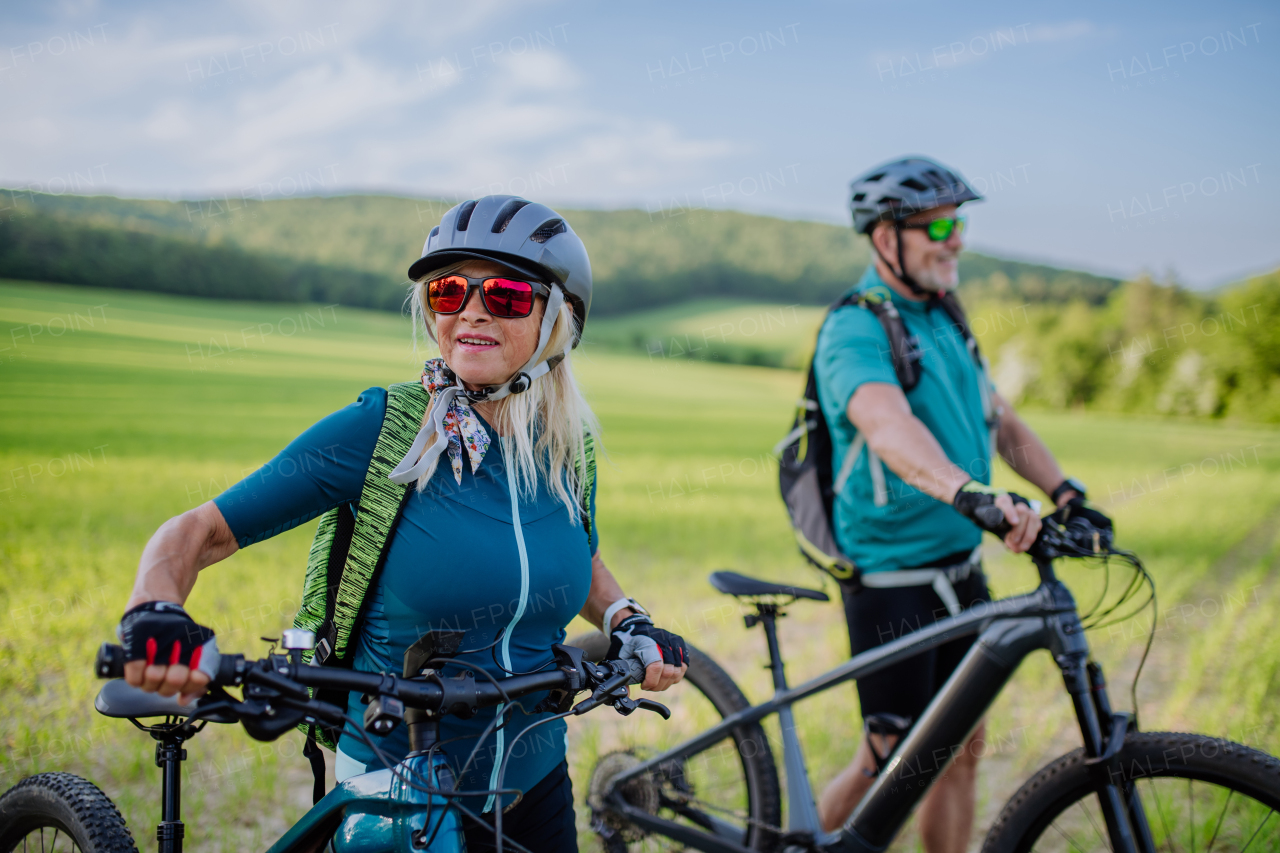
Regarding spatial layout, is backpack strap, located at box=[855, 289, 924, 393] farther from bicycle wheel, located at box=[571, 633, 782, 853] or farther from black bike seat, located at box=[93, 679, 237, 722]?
black bike seat, located at box=[93, 679, 237, 722]

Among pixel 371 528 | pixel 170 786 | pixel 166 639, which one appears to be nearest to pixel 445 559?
pixel 371 528

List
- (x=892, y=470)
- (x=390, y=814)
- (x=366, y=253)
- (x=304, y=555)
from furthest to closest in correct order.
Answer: (x=366, y=253), (x=304, y=555), (x=892, y=470), (x=390, y=814)

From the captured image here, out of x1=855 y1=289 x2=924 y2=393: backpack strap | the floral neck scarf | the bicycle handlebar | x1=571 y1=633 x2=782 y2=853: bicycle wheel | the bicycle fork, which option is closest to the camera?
the bicycle handlebar

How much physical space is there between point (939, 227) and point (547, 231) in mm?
1727

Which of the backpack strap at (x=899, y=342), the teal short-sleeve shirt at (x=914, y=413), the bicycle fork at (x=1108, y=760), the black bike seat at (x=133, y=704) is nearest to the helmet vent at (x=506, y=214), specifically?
the black bike seat at (x=133, y=704)

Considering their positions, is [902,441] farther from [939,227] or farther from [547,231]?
[547,231]

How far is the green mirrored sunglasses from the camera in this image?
10.2 ft

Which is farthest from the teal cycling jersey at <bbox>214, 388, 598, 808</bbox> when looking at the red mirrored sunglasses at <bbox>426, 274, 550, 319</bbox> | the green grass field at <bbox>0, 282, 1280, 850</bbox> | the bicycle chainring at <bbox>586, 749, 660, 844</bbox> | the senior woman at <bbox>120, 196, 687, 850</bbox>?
the bicycle chainring at <bbox>586, 749, 660, 844</bbox>

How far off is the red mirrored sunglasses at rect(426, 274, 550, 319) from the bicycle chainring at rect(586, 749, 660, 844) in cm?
214

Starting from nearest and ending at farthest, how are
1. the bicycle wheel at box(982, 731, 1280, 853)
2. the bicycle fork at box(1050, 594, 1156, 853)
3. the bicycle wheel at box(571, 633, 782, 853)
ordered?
1. the bicycle wheel at box(982, 731, 1280, 853)
2. the bicycle fork at box(1050, 594, 1156, 853)
3. the bicycle wheel at box(571, 633, 782, 853)

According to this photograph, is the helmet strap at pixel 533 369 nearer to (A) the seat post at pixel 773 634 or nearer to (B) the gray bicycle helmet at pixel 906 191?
(A) the seat post at pixel 773 634

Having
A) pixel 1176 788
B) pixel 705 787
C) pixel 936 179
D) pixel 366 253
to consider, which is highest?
pixel 366 253

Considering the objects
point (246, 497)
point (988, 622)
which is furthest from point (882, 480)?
point (246, 497)

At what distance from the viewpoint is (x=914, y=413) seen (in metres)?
3.00
